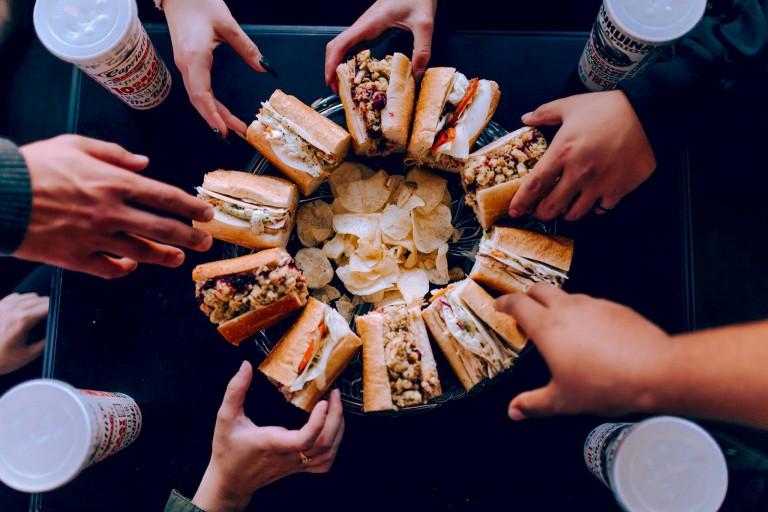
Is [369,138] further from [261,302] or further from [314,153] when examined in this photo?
[261,302]

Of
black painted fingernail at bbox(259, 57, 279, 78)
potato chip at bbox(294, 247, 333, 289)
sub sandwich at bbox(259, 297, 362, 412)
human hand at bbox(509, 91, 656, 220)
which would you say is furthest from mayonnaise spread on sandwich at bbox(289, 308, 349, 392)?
black painted fingernail at bbox(259, 57, 279, 78)

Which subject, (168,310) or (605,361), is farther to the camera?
(168,310)

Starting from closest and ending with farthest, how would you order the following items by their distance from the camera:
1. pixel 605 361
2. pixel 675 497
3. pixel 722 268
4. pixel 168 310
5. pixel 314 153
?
pixel 605 361 → pixel 675 497 → pixel 314 153 → pixel 168 310 → pixel 722 268

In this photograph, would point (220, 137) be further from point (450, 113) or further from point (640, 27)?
point (640, 27)

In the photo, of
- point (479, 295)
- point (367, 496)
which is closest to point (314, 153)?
point (479, 295)

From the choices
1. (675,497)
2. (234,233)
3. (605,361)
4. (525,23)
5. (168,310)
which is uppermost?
(525,23)

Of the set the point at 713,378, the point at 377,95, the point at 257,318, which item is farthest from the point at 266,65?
the point at 713,378

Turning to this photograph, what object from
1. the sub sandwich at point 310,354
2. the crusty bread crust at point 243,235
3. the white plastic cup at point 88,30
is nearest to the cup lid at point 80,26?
the white plastic cup at point 88,30

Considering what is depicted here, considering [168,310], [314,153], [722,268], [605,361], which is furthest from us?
[722,268]
